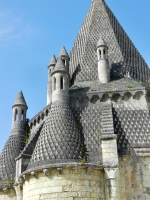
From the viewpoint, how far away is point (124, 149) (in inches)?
550

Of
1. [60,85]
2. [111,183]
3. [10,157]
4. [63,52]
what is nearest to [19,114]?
[10,157]

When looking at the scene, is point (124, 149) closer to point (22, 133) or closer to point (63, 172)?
point (63, 172)

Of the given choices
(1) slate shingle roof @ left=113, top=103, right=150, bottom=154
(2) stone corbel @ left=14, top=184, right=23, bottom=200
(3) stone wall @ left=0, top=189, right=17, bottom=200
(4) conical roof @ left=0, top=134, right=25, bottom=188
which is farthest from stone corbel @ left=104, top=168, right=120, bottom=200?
(4) conical roof @ left=0, top=134, right=25, bottom=188

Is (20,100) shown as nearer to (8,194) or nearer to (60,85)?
(60,85)

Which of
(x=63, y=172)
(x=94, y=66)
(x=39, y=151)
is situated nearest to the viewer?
(x=63, y=172)

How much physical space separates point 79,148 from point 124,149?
7.16 feet

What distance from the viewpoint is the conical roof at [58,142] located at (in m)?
13.0

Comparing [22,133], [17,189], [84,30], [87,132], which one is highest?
[84,30]

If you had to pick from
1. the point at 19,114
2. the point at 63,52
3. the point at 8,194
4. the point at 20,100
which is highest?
the point at 63,52

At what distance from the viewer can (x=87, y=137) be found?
1468 cm

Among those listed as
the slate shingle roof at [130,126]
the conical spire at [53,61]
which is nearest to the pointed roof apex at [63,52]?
the conical spire at [53,61]

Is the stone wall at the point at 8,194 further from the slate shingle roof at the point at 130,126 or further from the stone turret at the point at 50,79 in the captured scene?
the stone turret at the point at 50,79

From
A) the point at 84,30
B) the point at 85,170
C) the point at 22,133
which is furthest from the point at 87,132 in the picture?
the point at 84,30

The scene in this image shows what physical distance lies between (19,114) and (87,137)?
604 centimetres
